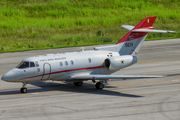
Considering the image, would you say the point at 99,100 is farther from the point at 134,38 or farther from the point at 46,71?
the point at 134,38

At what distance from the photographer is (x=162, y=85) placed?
24406 millimetres

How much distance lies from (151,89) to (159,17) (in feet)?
165

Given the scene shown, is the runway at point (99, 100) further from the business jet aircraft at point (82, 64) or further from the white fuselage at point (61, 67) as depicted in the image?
the white fuselage at point (61, 67)

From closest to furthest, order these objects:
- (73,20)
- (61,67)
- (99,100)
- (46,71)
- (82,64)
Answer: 1. (99,100)
2. (46,71)
3. (61,67)
4. (82,64)
5. (73,20)

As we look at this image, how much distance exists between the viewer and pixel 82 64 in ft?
77.3

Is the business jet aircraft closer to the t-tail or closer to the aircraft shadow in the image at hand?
the t-tail

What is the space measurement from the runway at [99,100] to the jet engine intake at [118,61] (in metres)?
1.57

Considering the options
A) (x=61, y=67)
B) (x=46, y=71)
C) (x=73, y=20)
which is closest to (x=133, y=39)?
(x=61, y=67)

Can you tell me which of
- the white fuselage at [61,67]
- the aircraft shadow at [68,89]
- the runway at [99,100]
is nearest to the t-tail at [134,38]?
the white fuselage at [61,67]

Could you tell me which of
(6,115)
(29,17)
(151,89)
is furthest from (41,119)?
(29,17)

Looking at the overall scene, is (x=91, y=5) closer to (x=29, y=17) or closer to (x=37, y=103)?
(x=29, y=17)

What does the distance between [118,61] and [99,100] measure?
466 cm

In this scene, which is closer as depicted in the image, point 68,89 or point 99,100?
point 99,100

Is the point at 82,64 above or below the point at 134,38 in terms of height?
below
